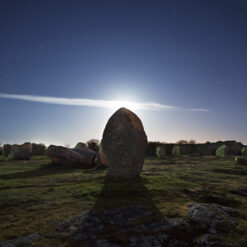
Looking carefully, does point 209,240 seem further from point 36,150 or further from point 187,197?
point 36,150

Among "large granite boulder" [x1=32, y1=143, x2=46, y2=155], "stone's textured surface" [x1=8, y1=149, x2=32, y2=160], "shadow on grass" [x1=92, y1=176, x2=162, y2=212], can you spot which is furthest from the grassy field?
"large granite boulder" [x1=32, y1=143, x2=46, y2=155]

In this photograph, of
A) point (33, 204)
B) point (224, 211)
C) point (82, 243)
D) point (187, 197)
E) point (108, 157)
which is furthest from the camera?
point (108, 157)

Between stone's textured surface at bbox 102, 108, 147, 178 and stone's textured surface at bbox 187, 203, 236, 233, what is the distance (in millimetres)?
3446

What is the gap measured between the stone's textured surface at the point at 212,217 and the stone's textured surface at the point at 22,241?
2809mm

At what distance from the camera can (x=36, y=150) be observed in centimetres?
3181

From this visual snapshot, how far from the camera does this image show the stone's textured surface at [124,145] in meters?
7.55

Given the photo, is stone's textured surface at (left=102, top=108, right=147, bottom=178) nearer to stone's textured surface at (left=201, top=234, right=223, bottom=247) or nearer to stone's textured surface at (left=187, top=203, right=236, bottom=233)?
stone's textured surface at (left=187, top=203, right=236, bottom=233)

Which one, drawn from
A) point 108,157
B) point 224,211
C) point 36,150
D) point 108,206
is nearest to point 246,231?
point 224,211

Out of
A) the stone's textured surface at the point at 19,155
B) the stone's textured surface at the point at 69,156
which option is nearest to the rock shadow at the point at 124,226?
the stone's textured surface at the point at 69,156

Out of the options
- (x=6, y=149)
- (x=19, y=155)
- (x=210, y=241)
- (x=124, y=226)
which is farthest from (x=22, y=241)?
(x=6, y=149)

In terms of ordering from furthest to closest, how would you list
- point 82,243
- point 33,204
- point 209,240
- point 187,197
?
point 187,197 → point 33,204 → point 209,240 → point 82,243

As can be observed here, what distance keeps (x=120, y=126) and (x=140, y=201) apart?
3541mm

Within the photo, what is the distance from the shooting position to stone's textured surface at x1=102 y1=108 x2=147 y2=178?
7555 mm

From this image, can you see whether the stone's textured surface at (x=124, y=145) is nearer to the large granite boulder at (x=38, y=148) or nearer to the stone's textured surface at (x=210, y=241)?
the stone's textured surface at (x=210, y=241)
